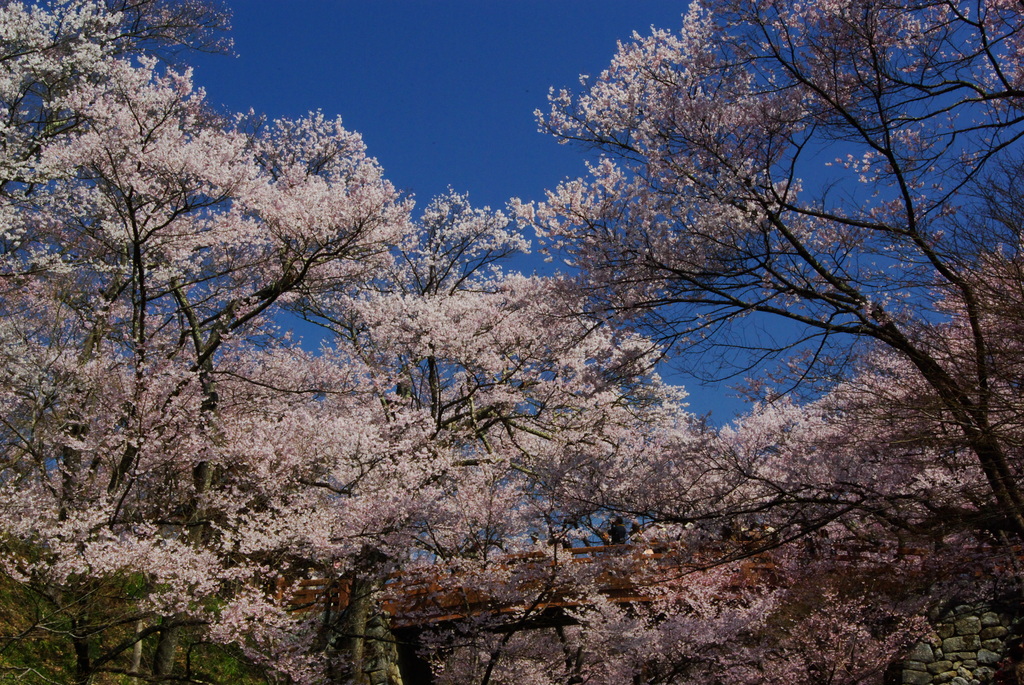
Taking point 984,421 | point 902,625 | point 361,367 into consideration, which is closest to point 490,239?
point 361,367

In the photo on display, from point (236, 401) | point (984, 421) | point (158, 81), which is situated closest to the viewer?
point (984, 421)

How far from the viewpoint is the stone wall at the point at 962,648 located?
→ 1303 cm

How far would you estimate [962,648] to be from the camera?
1334 centimetres

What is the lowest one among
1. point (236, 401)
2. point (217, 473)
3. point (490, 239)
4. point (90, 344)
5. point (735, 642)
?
point (735, 642)

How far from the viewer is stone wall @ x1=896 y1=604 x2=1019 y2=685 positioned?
13031mm

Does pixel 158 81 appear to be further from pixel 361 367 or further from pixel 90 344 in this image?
pixel 361 367

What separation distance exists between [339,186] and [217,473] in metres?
5.56

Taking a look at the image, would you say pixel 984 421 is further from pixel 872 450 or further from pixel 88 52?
pixel 88 52

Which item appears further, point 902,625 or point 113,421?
point 902,625

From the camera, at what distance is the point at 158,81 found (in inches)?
479

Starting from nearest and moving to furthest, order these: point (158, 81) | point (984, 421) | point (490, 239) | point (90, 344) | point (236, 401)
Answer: point (984, 421)
point (90, 344)
point (158, 81)
point (236, 401)
point (490, 239)

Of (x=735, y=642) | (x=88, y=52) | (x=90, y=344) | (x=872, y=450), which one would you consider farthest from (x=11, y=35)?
(x=735, y=642)

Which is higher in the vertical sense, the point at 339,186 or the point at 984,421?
the point at 339,186

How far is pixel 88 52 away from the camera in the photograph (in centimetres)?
1163
